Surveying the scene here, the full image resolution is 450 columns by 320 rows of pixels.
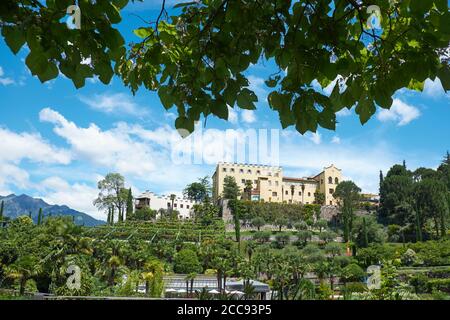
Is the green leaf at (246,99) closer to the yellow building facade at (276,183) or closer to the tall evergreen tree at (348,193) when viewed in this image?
the tall evergreen tree at (348,193)

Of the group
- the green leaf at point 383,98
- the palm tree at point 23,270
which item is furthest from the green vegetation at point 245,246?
the green leaf at point 383,98

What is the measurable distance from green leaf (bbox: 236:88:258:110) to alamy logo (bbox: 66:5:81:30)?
0.56 meters

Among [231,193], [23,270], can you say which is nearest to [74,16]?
[23,270]

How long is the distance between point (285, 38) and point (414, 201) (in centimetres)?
4998

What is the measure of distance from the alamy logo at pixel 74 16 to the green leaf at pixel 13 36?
0.42 feet

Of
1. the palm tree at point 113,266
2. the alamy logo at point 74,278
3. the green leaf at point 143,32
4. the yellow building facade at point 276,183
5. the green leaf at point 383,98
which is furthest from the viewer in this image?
the yellow building facade at point 276,183

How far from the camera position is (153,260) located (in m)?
30.5

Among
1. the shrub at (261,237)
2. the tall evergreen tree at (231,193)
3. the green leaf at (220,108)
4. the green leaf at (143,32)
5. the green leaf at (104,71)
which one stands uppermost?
the tall evergreen tree at (231,193)

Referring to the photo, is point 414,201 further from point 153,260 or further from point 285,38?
point 285,38

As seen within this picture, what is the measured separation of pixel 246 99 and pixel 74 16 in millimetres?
601

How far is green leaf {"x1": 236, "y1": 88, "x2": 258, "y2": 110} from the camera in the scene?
57.1 inches

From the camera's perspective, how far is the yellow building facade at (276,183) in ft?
190

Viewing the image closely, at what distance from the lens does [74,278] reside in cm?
2381

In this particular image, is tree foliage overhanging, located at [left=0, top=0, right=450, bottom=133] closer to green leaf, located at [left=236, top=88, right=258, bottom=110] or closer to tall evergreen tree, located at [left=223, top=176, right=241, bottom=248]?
green leaf, located at [left=236, top=88, right=258, bottom=110]
